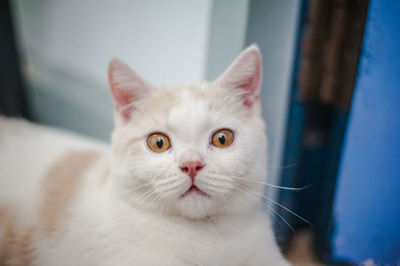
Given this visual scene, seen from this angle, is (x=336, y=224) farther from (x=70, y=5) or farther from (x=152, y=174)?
(x=70, y=5)

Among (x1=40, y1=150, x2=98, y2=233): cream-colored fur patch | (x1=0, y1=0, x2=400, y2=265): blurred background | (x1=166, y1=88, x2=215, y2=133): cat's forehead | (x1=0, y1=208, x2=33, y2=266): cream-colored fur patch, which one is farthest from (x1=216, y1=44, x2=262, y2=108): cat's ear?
(x1=0, y1=208, x2=33, y2=266): cream-colored fur patch

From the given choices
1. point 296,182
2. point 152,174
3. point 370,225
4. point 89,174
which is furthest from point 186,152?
point 296,182

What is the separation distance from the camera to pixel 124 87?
0.94 meters

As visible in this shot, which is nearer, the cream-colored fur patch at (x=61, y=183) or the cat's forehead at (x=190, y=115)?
the cat's forehead at (x=190, y=115)

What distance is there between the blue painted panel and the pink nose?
51 cm

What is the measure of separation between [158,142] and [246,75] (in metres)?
0.34

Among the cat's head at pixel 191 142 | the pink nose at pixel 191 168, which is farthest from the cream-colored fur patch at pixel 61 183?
the pink nose at pixel 191 168

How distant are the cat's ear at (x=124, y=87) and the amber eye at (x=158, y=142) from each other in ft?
0.54

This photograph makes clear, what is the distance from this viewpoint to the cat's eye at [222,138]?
84 centimetres

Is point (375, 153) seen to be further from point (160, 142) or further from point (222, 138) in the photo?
point (160, 142)

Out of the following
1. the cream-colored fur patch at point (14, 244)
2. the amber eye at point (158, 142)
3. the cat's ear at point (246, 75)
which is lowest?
the cream-colored fur patch at point (14, 244)

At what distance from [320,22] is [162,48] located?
2.20ft

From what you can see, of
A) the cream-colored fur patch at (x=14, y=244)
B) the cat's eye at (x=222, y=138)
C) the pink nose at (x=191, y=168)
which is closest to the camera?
the pink nose at (x=191, y=168)

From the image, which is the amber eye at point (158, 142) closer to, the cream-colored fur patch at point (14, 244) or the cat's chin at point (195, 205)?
the cat's chin at point (195, 205)
